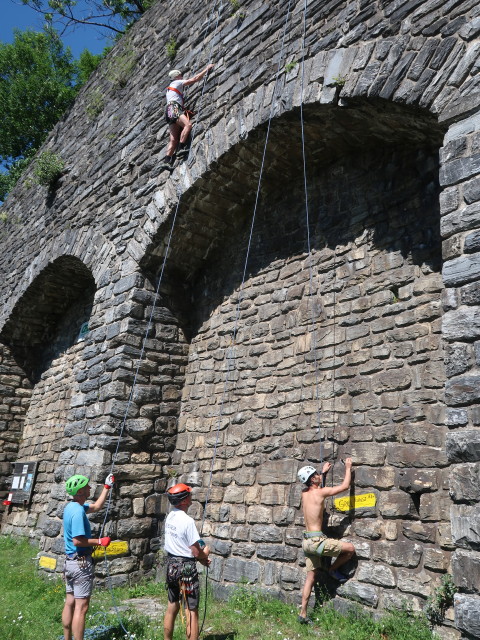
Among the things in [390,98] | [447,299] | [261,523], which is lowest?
[261,523]

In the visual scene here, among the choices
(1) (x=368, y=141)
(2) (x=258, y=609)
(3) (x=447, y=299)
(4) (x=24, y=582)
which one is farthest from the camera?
(4) (x=24, y=582)

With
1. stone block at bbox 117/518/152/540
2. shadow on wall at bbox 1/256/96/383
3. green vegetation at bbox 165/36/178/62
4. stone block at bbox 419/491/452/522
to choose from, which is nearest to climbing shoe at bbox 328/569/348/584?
stone block at bbox 419/491/452/522

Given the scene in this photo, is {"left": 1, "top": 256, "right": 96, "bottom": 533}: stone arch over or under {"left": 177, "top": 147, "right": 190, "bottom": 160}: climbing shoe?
under

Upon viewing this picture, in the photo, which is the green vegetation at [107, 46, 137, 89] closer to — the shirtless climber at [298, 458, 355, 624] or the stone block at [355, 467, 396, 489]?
the shirtless climber at [298, 458, 355, 624]

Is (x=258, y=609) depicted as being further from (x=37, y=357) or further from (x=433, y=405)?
(x=37, y=357)

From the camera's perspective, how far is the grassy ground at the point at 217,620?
375 cm

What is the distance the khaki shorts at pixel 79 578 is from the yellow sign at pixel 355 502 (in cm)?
201

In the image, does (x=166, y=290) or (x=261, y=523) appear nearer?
(x=261, y=523)

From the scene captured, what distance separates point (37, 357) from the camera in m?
10.7

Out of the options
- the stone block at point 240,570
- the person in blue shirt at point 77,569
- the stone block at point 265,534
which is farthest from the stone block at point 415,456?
the person in blue shirt at point 77,569

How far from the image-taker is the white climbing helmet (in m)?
4.55

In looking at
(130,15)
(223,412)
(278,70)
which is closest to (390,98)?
(278,70)

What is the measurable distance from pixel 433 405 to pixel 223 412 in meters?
2.53

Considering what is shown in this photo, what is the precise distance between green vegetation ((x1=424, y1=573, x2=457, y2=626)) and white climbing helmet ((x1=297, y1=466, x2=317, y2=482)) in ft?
4.20
